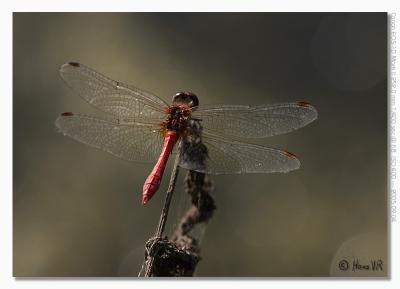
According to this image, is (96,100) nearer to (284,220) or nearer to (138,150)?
(138,150)

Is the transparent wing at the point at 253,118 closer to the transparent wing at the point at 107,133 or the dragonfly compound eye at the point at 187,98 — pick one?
the dragonfly compound eye at the point at 187,98

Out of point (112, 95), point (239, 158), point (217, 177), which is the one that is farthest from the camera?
point (217, 177)

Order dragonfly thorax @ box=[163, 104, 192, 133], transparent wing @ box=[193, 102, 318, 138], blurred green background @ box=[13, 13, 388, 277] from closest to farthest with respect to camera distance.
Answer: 1. transparent wing @ box=[193, 102, 318, 138]
2. dragonfly thorax @ box=[163, 104, 192, 133]
3. blurred green background @ box=[13, 13, 388, 277]

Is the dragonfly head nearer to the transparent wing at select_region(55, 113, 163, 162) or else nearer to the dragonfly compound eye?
the dragonfly compound eye

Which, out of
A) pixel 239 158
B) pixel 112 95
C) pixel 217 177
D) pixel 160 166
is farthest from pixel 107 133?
pixel 217 177

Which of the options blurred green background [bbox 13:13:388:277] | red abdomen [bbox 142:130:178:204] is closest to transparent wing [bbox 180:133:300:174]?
red abdomen [bbox 142:130:178:204]

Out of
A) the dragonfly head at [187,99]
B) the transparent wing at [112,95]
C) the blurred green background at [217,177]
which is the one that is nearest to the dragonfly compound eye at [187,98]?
the dragonfly head at [187,99]

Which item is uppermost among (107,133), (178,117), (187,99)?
(187,99)

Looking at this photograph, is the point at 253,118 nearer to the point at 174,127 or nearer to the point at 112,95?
the point at 174,127
